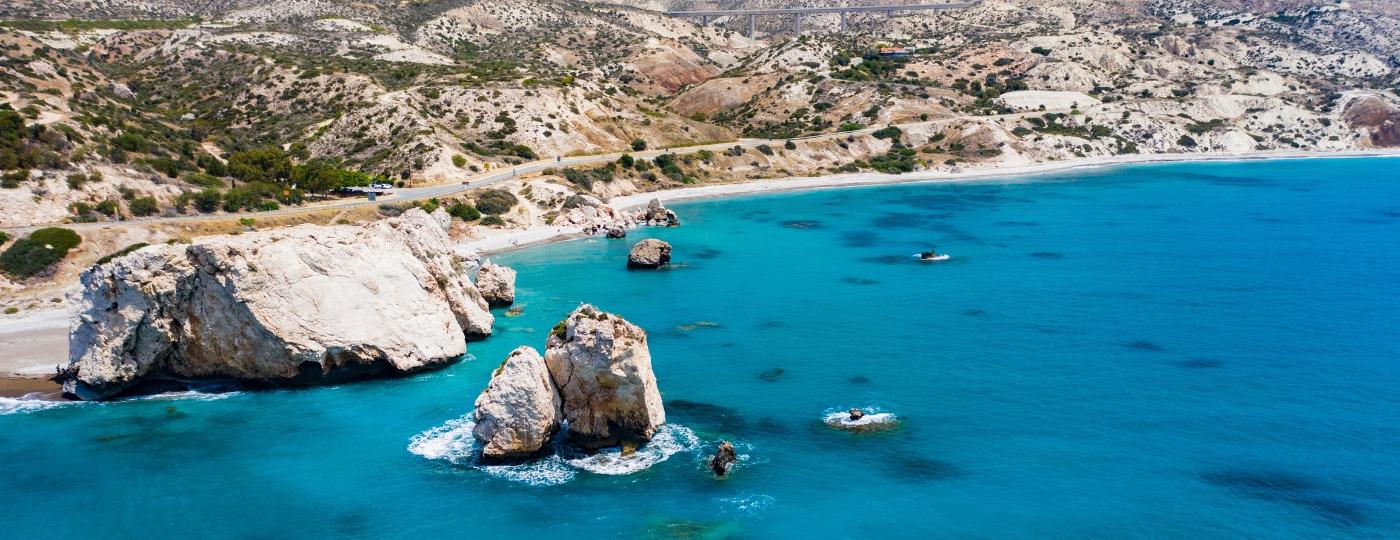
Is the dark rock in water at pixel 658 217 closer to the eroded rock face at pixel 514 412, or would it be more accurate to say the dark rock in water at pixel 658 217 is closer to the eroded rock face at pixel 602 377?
the eroded rock face at pixel 602 377

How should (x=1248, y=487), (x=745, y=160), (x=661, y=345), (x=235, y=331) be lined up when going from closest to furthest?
1. (x=1248, y=487)
2. (x=235, y=331)
3. (x=661, y=345)
4. (x=745, y=160)

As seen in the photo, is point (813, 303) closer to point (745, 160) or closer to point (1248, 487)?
point (1248, 487)

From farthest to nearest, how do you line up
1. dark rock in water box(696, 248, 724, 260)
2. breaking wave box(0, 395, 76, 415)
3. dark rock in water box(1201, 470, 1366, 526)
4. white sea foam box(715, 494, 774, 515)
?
dark rock in water box(696, 248, 724, 260) < breaking wave box(0, 395, 76, 415) < white sea foam box(715, 494, 774, 515) < dark rock in water box(1201, 470, 1366, 526)

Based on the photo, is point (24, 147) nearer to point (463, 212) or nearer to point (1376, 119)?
point (463, 212)

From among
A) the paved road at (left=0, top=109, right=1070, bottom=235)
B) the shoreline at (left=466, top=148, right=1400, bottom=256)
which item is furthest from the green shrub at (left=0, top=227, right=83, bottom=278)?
the shoreline at (left=466, top=148, right=1400, bottom=256)

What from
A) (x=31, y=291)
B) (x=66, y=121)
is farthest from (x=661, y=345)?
(x=66, y=121)

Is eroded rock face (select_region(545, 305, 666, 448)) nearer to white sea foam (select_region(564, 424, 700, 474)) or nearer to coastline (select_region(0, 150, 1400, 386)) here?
white sea foam (select_region(564, 424, 700, 474))

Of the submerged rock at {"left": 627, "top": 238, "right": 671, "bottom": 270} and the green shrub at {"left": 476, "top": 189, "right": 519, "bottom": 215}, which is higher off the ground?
the green shrub at {"left": 476, "top": 189, "right": 519, "bottom": 215}
